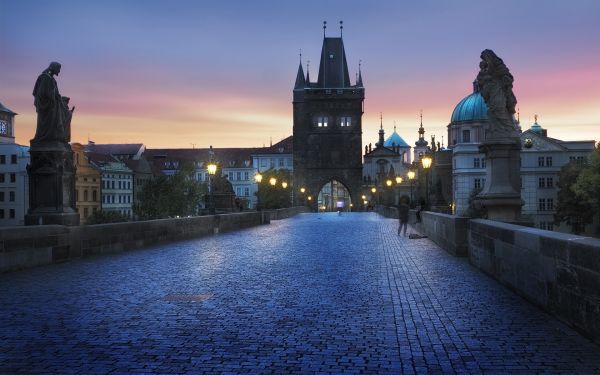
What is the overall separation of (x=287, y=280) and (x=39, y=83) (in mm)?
8163

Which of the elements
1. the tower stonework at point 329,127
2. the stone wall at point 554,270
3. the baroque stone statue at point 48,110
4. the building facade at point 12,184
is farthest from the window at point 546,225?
the stone wall at point 554,270

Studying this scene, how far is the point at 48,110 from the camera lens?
1570 centimetres

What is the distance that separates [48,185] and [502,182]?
34.6 ft

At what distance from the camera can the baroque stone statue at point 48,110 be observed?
51.4 feet

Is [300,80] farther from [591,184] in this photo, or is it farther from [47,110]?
[47,110]

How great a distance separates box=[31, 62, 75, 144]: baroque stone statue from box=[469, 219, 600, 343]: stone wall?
10.1 metres

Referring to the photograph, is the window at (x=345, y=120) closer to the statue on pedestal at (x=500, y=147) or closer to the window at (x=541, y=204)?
the window at (x=541, y=204)

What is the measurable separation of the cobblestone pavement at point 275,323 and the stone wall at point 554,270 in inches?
8.6

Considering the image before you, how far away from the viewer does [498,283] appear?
1101 cm

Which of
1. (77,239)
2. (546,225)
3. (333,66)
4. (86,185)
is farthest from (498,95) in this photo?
(333,66)

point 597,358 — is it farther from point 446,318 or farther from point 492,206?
point 492,206

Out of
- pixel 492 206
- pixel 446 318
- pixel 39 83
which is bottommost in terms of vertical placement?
pixel 446 318

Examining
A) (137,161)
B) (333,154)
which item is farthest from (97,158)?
(333,154)

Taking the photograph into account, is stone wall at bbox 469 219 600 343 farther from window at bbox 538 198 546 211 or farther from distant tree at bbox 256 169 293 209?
window at bbox 538 198 546 211
